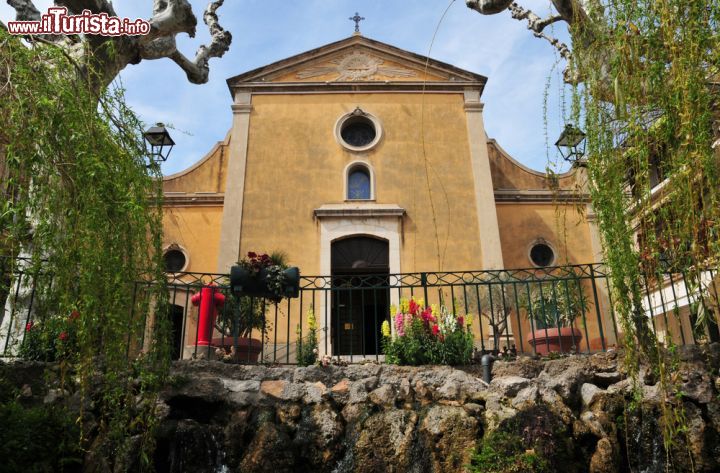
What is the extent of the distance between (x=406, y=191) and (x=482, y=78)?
411 cm

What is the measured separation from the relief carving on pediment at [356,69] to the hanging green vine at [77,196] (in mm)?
12578

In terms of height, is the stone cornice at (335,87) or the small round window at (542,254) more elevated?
the stone cornice at (335,87)

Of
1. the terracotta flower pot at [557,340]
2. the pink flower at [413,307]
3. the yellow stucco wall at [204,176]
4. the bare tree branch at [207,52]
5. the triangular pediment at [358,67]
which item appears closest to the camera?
the pink flower at [413,307]

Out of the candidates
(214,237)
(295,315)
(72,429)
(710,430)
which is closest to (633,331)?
(710,430)

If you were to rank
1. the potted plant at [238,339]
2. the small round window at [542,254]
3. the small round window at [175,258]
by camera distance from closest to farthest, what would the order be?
1. the potted plant at [238,339]
2. the small round window at [175,258]
3. the small round window at [542,254]

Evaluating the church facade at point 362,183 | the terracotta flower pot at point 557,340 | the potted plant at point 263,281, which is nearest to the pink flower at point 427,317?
the terracotta flower pot at point 557,340

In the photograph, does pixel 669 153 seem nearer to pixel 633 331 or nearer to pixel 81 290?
pixel 633 331

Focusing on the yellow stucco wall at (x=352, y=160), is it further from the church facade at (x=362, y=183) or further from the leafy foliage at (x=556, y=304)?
the leafy foliage at (x=556, y=304)

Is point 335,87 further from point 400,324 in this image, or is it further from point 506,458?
point 506,458

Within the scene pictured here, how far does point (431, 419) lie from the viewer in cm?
514

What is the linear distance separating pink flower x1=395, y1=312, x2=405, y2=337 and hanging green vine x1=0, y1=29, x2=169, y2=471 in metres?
3.48

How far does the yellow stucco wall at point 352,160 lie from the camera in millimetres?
14336

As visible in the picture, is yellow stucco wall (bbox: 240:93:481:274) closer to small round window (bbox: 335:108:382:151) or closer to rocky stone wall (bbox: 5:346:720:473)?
small round window (bbox: 335:108:382:151)

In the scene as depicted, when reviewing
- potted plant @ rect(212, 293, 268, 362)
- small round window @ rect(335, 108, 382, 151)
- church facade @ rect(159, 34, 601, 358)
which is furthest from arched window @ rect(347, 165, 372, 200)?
potted plant @ rect(212, 293, 268, 362)
